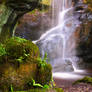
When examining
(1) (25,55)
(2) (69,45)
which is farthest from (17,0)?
(2) (69,45)

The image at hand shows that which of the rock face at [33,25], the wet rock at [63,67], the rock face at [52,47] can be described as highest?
the rock face at [33,25]

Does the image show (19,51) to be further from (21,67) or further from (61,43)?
(61,43)

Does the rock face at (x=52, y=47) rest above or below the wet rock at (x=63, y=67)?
above

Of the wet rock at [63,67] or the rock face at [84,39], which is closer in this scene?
the wet rock at [63,67]

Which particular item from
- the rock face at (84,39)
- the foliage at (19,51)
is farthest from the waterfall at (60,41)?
the foliage at (19,51)

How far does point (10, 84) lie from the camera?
3.67 m

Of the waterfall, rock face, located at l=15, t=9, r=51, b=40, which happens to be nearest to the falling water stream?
the waterfall

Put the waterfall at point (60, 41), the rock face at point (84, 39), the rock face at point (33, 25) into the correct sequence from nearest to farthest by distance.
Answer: the waterfall at point (60, 41), the rock face at point (84, 39), the rock face at point (33, 25)

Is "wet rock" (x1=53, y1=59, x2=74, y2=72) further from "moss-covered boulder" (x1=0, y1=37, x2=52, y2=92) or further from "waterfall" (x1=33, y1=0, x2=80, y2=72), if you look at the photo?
"moss-covered boulder" (x1=0, y1=37, x2=52, y2=92)

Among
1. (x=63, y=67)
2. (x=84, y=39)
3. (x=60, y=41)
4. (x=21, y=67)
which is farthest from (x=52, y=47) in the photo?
(x=21, y=67)

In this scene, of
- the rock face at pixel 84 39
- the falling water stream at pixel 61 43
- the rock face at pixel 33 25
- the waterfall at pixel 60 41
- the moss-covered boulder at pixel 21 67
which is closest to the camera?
the moss-covered boulder at pixel 21 67

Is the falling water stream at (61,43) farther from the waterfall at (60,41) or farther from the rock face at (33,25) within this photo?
the rock face at (33,25)

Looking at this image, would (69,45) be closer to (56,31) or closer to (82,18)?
(56,31)

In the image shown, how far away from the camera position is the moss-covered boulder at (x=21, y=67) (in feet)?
12.2
